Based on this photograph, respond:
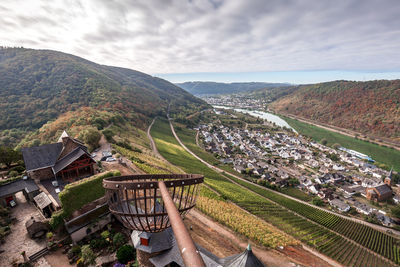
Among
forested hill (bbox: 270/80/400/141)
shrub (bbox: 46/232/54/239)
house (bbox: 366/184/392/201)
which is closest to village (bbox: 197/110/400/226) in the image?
house (bbox: 366/184/392/201)

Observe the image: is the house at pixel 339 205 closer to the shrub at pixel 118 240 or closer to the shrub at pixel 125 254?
the shrub at pixel 125 254

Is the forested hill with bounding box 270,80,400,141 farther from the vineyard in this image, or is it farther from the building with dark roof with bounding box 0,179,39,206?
the building with dark roof with bounding box 0,179,39,206

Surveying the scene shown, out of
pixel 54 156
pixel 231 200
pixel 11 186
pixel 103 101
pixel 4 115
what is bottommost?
pixel 231 200

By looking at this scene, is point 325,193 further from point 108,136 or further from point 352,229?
point 108,136

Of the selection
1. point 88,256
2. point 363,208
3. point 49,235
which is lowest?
point 363,208

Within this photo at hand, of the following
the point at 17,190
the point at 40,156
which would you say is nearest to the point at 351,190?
the point at 40,156

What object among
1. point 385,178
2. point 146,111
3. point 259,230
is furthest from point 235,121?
point 259,230

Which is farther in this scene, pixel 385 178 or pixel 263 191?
pixel 385 178

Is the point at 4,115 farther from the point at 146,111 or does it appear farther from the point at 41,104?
the point at 146,111
